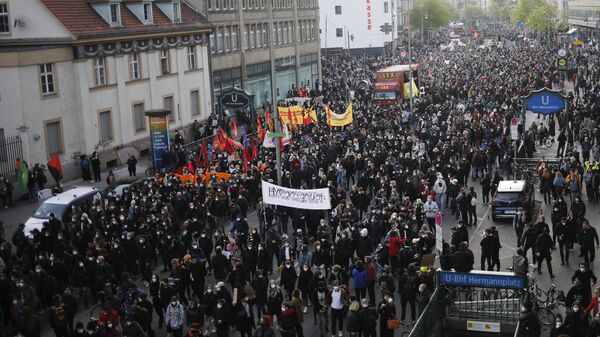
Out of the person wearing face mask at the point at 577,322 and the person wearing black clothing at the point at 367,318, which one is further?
the person wearing black clothing at the point at 367,318

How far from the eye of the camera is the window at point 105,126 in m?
42.2

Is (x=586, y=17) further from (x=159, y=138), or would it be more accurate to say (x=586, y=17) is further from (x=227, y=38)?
(x=159, y=138)

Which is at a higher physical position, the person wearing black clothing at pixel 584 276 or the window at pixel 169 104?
the window at pixel 169 104

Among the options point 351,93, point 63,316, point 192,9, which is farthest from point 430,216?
point 351,93

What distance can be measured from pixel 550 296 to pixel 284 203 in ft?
26.2

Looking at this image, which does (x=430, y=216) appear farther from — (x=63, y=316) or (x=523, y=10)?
(x=523, y=10)

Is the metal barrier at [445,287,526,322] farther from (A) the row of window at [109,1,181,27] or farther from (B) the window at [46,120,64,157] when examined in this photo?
(A) the row of window at [109,1,181,27]

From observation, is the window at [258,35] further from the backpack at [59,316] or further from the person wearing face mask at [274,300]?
the backpack at [59,316]

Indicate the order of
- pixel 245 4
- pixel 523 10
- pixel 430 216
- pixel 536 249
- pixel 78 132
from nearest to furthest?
pixel 536 249
pixel 430 216
pixel 78 132
pixel 245 4
pixel 523 10

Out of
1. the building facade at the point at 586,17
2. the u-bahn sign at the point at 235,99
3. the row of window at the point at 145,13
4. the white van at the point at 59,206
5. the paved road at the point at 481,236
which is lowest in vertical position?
the paved road at the point at 481,236

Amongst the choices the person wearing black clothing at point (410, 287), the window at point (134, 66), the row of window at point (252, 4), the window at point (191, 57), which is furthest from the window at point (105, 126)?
the person wearing black clothing at point (410, 287)

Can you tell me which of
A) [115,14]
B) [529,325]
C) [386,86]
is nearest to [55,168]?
[115,14]

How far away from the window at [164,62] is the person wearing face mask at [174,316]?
29335mm

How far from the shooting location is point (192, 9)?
51438 mm
